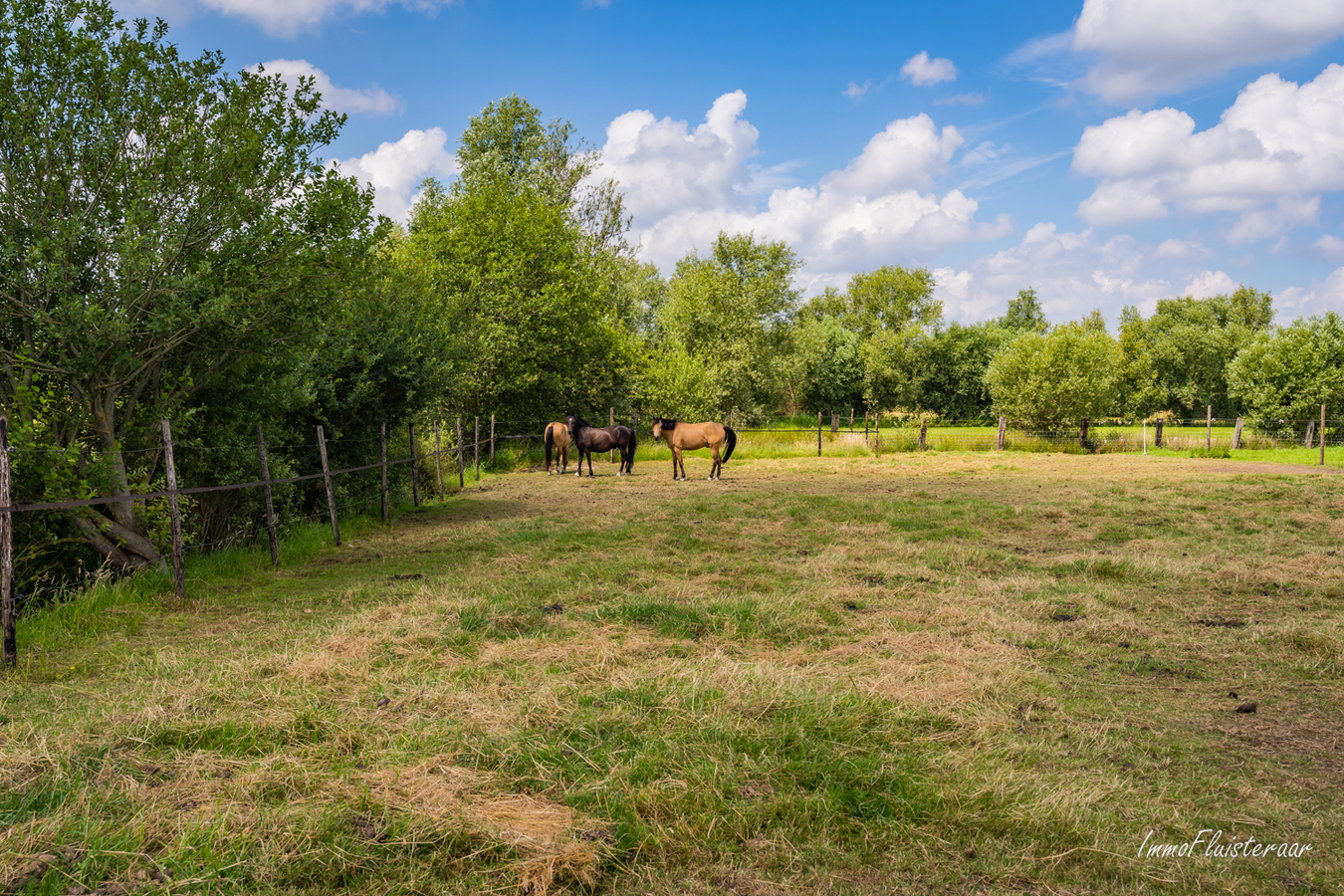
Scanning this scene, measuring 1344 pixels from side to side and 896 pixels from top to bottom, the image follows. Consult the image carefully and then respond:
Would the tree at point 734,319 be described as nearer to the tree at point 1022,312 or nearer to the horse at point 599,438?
the horse at point 599,438

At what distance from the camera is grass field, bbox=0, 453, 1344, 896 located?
2787mm

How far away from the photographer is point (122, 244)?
6.31 meters

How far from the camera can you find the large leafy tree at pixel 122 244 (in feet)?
20.6

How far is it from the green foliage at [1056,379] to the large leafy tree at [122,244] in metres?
29.4

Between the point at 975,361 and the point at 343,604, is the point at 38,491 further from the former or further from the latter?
the point at 975,361

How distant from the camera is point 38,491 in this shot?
6.52 meters

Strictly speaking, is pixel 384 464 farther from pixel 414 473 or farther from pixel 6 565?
pixel 6 565

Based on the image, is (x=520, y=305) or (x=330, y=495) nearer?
(x=330, y=495)

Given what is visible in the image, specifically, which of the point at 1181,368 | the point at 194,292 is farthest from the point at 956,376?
the point at 194,292

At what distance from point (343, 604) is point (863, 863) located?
5.16m

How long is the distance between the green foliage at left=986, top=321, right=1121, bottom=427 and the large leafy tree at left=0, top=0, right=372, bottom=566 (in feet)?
96.4

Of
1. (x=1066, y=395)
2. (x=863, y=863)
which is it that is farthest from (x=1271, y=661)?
(x=1066, y=395)

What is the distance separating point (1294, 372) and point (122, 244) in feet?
112

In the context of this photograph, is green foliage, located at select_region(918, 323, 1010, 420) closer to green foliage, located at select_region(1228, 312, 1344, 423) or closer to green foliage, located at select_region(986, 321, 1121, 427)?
green foliage, located at select_region(986, 321, 1121, 427)
